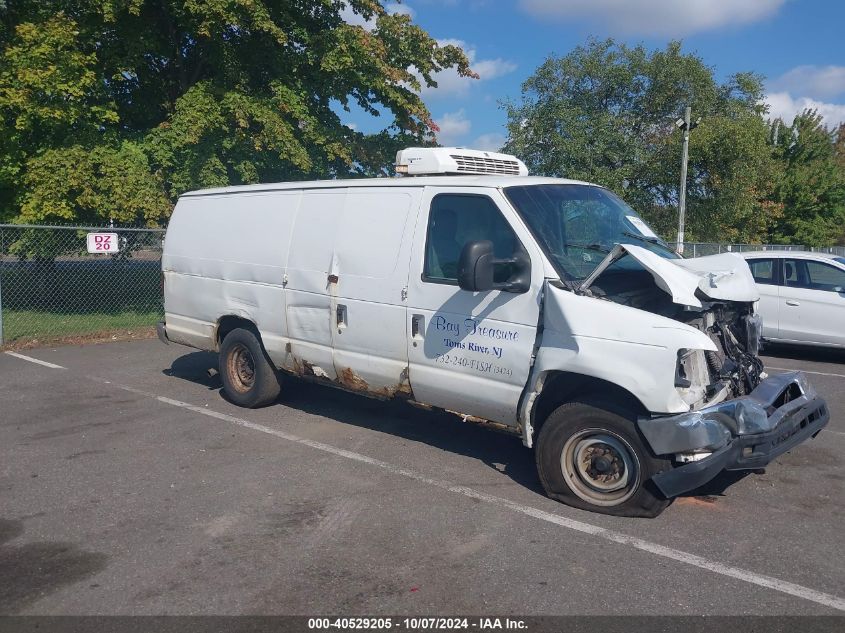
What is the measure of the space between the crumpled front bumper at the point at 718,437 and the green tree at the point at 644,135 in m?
22.1

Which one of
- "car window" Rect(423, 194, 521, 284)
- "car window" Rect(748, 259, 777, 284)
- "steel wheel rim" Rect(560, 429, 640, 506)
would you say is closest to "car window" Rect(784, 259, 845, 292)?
"car window" Rect(748, 259, 777, 284)

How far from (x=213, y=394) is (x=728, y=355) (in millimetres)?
5613

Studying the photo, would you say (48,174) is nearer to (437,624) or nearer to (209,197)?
(209,197)

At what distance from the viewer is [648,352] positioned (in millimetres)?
4570

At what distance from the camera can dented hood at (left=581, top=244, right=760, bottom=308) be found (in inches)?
185

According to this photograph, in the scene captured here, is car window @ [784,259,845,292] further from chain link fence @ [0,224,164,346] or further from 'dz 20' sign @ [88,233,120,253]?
Result: 'dz 20' sign @ [88,233,120,253]

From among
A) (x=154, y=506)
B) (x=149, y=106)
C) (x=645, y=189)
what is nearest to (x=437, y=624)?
(x=154, y=506)

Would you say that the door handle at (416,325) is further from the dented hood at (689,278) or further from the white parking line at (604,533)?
the dented hood at (689,278)

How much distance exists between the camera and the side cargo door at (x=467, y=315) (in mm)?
5238

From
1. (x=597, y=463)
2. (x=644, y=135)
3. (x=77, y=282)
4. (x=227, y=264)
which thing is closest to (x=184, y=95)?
(x=77, y=282)

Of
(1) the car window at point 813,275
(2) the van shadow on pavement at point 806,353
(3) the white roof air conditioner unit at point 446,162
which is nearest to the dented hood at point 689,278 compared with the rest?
(3) the white roof air conditioner unit at point 446,162

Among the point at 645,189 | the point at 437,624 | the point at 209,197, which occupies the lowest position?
the point at 437,624

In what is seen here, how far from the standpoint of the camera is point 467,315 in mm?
5516

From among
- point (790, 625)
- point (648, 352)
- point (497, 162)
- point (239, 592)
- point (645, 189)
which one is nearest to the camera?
point (790, 625)
